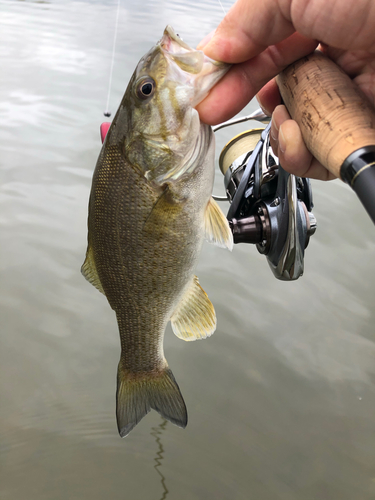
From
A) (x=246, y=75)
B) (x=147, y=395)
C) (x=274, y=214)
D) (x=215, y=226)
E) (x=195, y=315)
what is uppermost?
(x=246, y=75)

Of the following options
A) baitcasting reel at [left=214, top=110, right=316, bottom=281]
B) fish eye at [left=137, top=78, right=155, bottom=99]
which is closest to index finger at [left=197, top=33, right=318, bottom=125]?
fish eye at [left=137, top=78, right=155, bottom=99]

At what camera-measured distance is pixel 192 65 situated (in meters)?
1.31

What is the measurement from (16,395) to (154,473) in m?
1.01

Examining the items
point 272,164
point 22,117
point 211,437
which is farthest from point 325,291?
point 22,117

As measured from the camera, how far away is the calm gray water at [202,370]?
8.02ft

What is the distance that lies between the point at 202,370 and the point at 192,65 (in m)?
2.18

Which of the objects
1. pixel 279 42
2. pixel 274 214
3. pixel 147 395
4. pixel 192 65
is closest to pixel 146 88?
pixel 192 65

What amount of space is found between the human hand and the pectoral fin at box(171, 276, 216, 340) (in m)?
0.60

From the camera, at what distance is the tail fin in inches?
69.1

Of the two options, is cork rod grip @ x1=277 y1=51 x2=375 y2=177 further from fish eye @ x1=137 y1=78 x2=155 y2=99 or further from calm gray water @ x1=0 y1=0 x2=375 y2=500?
calm gray water @ x1=0 y1=0 x2=375 y2=500

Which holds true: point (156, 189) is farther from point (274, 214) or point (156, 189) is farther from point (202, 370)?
point (202, 370)

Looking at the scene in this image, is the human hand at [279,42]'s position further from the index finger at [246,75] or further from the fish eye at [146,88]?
the fish eye at [146,88]

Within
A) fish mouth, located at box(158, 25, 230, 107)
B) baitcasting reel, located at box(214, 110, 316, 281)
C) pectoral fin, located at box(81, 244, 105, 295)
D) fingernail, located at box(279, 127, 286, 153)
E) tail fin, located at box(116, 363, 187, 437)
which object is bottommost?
tail fin, located at box(116, 363, 187, 437)

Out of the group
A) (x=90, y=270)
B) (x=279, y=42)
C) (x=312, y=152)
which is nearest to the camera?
(x=312, y=152)
